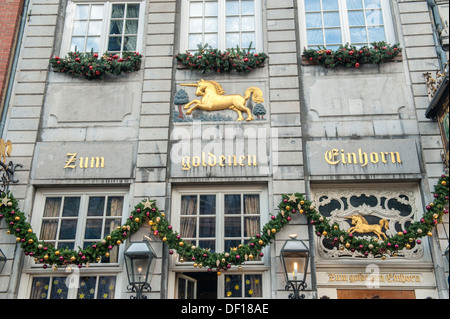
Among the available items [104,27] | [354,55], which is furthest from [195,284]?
[104,27]

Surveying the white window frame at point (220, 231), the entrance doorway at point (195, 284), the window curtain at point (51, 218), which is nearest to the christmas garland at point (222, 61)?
the white window frame at point (220, 231)

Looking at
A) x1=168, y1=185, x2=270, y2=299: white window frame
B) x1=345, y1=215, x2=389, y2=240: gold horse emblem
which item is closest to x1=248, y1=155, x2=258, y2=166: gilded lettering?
x1=168, y1=185, x2=270, y2=299: white window frame

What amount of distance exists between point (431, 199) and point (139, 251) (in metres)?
5.21

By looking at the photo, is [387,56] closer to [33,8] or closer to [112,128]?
[112,128]

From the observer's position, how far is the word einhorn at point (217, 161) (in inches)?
351

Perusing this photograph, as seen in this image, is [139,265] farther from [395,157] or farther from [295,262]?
[395,157]

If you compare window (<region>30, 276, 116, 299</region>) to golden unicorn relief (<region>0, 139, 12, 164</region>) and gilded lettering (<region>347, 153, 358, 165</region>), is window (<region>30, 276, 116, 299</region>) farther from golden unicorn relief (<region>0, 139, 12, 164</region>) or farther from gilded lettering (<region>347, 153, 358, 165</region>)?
gilded lettering (<region>347, 153, 358, 165</region>)

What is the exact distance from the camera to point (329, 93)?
9438mm

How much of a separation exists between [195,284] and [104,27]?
5955mm

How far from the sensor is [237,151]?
9023mm

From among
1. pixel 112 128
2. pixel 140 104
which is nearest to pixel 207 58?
pixel 140 104

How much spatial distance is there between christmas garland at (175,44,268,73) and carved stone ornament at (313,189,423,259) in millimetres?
2959

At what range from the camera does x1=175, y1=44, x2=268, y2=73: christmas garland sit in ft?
31.4

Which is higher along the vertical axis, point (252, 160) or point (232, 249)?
point (252, 160)
